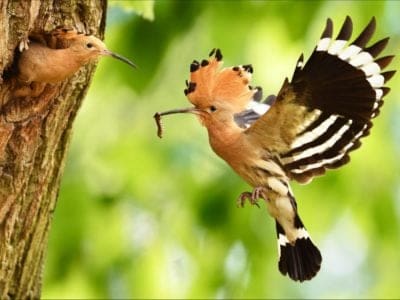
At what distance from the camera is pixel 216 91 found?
118 inches

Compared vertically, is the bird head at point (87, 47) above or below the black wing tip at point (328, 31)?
below

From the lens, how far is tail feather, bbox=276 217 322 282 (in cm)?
350

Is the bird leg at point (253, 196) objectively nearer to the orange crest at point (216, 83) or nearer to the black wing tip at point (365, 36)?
the orange crest at point (216, 83)

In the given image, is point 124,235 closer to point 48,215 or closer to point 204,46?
point 204,46

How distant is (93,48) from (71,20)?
0.27 m

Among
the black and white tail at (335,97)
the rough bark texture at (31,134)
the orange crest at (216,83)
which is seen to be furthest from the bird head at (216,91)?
the rough bark texture at (31,134)

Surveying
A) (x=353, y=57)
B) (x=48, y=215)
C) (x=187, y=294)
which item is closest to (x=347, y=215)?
(x=187, y=294)

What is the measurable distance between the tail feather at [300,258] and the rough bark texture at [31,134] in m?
0.68

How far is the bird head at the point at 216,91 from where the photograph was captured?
2.91 m

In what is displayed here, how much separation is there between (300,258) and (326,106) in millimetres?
621

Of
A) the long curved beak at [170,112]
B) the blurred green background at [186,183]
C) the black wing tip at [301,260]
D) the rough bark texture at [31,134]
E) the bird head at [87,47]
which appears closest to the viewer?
the long curved beak at [170,112]

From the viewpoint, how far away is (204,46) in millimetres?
5066

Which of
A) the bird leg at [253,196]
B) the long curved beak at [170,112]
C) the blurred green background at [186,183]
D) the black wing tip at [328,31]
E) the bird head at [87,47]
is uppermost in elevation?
the black wing tip at [328,31]

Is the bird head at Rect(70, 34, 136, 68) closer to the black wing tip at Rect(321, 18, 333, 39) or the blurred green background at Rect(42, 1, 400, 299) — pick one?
the black wing tip at Rect(321, 18, 333, 39)
